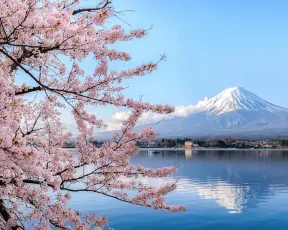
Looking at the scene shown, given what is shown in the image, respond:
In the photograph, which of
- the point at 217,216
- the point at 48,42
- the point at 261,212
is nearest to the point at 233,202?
the point at 261,212

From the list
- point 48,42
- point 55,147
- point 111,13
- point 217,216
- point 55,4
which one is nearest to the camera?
point 48,42

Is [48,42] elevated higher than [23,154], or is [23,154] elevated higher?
[48,42]

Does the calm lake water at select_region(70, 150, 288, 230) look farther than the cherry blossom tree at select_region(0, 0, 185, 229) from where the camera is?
Yes

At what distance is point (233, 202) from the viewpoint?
2986 cm

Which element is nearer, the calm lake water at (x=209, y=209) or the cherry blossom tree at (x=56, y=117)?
the cherry blossom tree at (x=56, y=117)

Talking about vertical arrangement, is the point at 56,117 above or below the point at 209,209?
above

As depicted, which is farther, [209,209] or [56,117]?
[209,209]

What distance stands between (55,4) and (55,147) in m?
2.06

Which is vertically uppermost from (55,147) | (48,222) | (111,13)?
(111,13)

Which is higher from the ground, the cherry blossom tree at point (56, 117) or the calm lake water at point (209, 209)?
the cherry blossom tree at point (56, 117)

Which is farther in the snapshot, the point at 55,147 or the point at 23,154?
the point at 55,147

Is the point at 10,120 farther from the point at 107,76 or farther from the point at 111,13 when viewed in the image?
the point at 107,76

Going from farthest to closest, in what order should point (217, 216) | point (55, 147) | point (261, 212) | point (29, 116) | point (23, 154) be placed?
point (261, 212) < point (217, 216) < point (55, 147) < point (29, 116) < point (23, 154)

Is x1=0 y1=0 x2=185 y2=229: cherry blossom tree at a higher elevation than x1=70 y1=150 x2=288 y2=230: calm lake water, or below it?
higher
